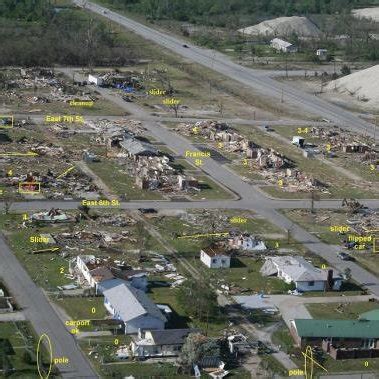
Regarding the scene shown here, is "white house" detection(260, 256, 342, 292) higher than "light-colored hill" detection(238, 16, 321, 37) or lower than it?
lower

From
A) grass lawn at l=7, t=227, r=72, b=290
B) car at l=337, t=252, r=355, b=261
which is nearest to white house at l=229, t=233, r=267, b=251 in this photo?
car at l=337, t=252, r=355, b=261

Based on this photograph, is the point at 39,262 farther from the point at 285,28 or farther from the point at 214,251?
the point at 285,28

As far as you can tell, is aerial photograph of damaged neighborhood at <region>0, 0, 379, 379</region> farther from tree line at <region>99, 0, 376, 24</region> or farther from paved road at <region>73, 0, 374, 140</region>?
tree line at <region>99, 0, 376, 24</region>

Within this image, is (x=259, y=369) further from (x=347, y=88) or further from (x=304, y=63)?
(x=304, y=63)

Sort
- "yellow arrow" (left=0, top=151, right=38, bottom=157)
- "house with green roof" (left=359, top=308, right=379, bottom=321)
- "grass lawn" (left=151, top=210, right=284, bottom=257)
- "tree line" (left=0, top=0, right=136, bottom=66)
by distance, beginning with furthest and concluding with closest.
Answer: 1. "tree line" (left=0, top=0, right=136, bottom=66)
2. "yellow arrow" (left=0, top=151, right=38, bottom=157)
3. "grass lawn" (left=151, top=210, right=284, bottom=257)
4. "house with green roof" (left=359, top=308, right=379, bottom=321)

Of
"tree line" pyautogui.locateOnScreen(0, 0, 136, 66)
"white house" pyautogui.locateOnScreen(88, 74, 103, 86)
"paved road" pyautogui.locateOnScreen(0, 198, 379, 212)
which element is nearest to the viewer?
"paved road" pyautogui.locateOnScreen(0, 198, 379, 212)

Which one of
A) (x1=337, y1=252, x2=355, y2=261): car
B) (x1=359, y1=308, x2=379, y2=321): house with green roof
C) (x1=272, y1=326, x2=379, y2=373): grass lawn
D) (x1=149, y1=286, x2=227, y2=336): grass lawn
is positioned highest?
(x1=359, y1=308, x2=379, y2=321): house with green roof
